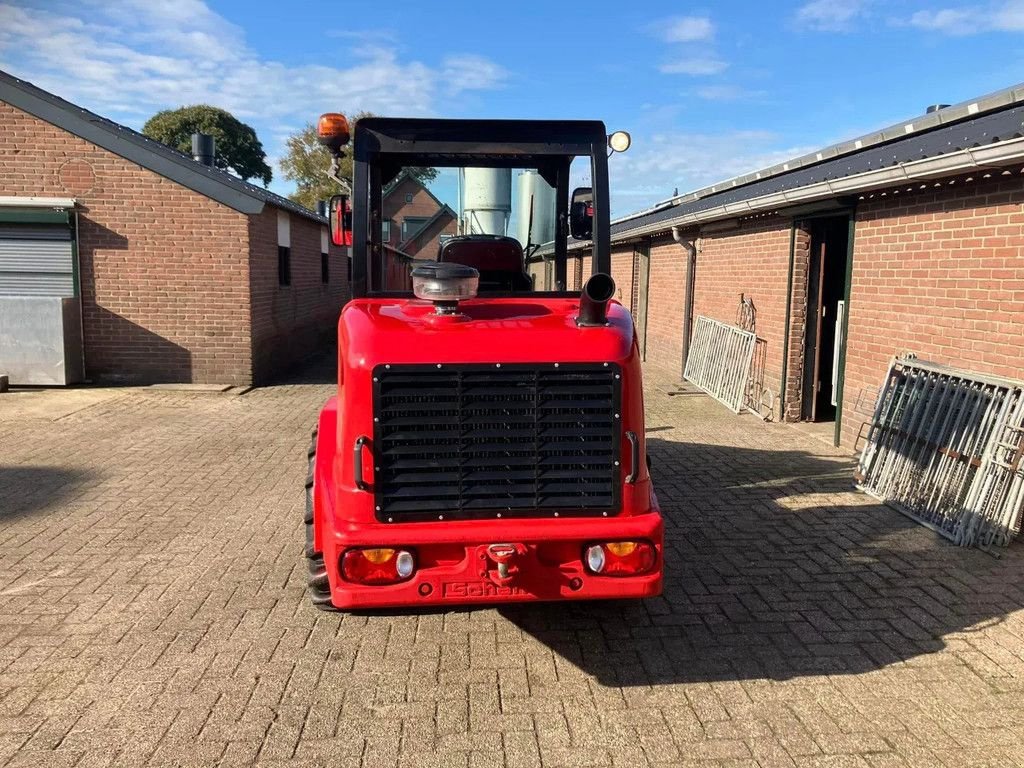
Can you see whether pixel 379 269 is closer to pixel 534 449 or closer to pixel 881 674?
pixel 534 449

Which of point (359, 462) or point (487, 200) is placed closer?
point (359, 462)

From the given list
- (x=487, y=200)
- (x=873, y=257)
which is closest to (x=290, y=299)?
(x=487, y=200)

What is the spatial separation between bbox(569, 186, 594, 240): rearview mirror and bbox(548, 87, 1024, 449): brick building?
2900 mm

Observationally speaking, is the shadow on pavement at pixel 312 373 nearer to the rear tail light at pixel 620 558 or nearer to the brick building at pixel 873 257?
the brick building at pixel 873 257

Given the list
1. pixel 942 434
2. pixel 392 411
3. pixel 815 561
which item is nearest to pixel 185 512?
pixel 392 411

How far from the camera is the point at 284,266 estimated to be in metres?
15.0

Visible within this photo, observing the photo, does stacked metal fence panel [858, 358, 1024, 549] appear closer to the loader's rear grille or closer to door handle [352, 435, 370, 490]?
the loader's rear grille

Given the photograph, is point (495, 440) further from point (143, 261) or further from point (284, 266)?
point (284, 266)

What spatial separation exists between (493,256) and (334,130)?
1.23m

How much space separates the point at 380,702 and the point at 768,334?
7.96 m

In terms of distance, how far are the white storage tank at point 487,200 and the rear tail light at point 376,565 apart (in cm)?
246

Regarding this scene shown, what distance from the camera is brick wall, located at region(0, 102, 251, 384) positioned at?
11.6 m

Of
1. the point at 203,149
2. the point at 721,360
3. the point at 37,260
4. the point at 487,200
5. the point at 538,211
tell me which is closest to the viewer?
the point at 538,211

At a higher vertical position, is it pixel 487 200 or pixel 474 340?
pixel 487 200
